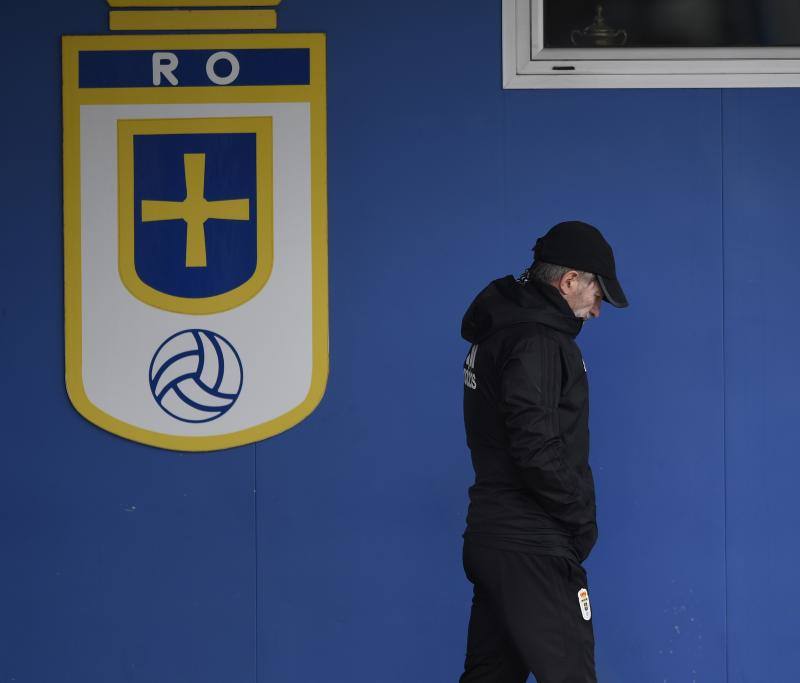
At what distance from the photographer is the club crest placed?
3545 millimetres

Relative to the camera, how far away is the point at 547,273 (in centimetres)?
277

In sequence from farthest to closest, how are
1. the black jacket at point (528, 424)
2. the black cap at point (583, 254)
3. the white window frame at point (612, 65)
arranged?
the white window frame at point (612, 65) → the black cap at point (583, 254) → the black jacket at point (528, 424)

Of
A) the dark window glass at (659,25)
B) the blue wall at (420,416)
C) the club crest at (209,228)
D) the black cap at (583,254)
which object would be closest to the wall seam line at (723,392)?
the blue wall at (420,416)

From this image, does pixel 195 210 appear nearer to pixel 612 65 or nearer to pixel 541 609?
pixel 612 65

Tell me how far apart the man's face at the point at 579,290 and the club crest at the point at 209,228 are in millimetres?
1050

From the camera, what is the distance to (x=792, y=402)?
3566 millimetres

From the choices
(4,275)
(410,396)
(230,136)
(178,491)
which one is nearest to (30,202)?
(4,275)

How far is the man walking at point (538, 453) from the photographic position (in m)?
2.60

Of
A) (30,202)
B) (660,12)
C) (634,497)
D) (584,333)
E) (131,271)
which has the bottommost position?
(634,497)

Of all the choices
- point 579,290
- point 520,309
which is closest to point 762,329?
point 579,290

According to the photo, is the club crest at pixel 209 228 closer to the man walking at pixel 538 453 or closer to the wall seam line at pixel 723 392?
the man walking at pixel 538 453

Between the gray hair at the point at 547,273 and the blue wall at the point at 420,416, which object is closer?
the gray hair at the point at 547,273

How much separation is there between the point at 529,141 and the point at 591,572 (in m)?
1.45

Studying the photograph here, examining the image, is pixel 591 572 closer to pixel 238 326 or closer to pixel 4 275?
pixel 238 326
